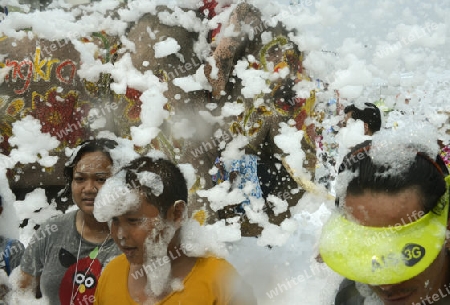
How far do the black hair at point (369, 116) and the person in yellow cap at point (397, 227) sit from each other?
3.08ft

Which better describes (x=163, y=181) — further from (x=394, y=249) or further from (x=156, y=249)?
(x=394, y=249)

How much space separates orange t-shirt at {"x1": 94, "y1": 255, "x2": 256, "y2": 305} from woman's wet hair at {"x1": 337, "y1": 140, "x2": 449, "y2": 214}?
0.45 meters

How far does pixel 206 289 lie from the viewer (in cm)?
109

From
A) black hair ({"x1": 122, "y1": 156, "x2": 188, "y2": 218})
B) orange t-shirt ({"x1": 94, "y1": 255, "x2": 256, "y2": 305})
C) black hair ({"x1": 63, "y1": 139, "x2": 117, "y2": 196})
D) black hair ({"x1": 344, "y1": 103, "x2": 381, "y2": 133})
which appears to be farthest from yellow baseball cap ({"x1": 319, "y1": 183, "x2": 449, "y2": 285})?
black hair ({"x1": 344, "y1": 103, "x2": 381, "y2": 133})

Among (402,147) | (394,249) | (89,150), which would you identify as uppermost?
(402,147)

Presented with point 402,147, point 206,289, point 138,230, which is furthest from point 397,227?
point 138,230

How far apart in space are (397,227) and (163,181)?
2.02 ft

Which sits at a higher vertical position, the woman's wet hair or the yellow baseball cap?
the woman's wet hair

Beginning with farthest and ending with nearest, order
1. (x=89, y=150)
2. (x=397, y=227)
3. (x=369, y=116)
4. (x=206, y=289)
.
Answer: (x=369, y=116), (x=89, y=150), (x=206, y=289), (x=397, y=227)

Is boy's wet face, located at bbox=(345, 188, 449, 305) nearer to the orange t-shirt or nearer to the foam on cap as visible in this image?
the foam on cap

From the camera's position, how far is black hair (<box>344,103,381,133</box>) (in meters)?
1.76

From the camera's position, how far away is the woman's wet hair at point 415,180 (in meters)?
0.79

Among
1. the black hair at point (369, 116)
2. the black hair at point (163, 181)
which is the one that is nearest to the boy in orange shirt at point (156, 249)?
the black hair at point (163, 181)

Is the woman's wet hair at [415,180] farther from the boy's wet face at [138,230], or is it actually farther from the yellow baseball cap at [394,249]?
the boy's wet face at [138,230]
